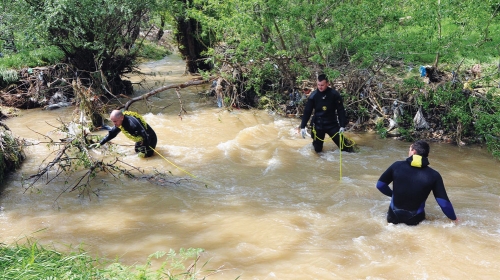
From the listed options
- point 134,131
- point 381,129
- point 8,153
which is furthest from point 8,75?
point 381,129

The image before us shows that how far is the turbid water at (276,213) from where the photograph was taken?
4.59 meters

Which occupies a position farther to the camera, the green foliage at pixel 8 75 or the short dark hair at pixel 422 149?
the green foliage at pixel 8 75

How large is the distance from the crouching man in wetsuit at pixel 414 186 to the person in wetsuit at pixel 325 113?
278cm

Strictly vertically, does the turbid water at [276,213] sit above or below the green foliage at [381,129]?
below

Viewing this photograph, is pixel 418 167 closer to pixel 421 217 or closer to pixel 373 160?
pixel 421 217

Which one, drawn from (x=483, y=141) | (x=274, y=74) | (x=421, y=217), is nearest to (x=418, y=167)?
(x=421, y=217)

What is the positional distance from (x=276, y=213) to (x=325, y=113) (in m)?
2.80

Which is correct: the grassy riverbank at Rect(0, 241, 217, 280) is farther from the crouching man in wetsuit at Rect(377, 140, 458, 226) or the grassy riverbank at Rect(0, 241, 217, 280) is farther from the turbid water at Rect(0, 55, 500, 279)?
the crouching man in wetsuit at Rect(377, 140, 458, 226)

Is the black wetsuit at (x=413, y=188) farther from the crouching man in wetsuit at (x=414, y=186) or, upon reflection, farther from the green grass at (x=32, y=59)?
the green grass at (x=32, y=59)

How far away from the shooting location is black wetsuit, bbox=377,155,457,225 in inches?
183

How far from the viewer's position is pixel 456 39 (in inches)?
332

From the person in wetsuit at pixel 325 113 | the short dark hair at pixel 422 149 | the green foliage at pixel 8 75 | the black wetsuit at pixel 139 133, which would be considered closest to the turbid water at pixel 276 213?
the black wetsuit at pixel 139 133

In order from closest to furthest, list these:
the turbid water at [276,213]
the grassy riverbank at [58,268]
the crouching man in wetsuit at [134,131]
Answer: the grassy riverbank at [58,268], the turbid water at [276,213], the crouching man in wetsuit at [134,131]

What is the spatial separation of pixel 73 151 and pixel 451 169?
21.9 ft
